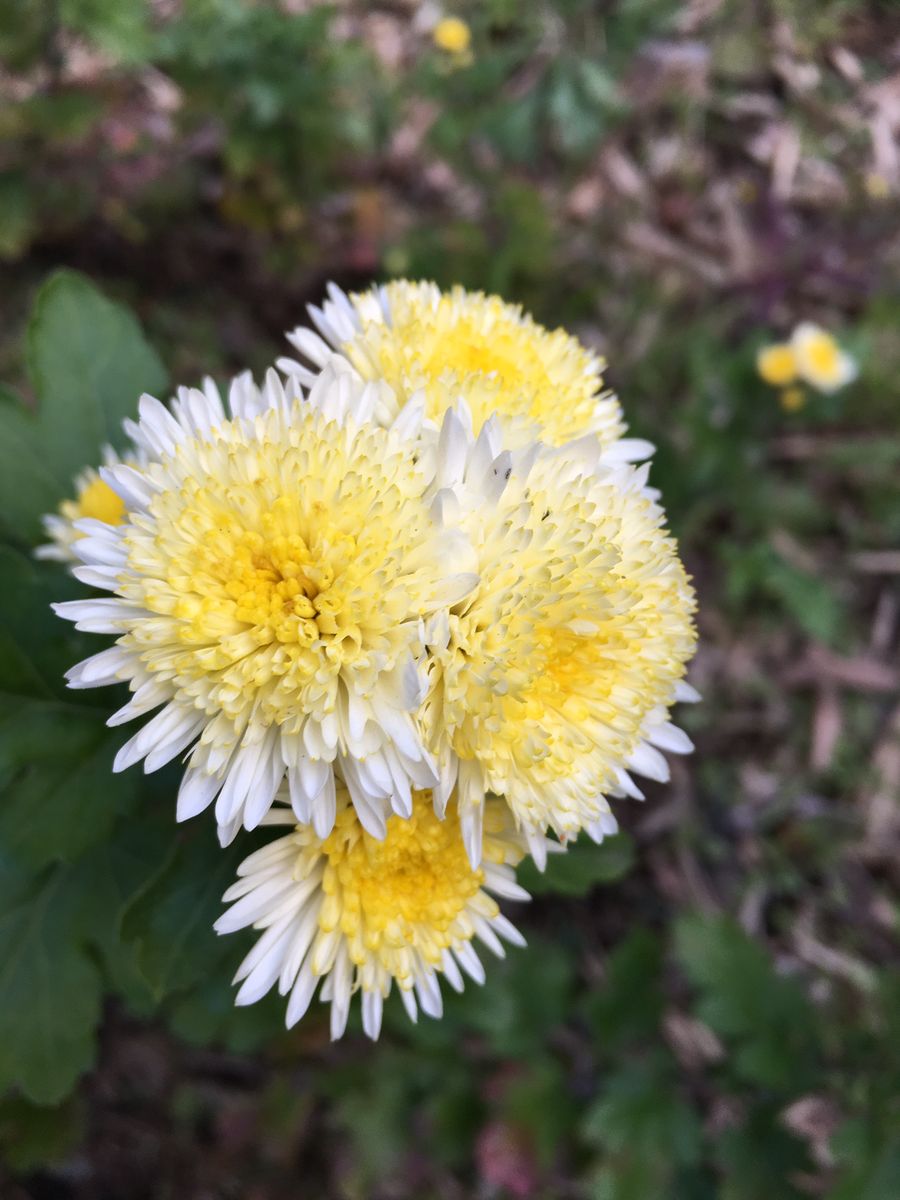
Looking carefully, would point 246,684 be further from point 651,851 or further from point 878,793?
point 878,793

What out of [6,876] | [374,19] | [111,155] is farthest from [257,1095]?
[374,19]

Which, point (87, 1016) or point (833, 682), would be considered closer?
point (87, 1016)

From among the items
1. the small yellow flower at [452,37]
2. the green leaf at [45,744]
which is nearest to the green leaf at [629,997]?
the green leaf at [45,744]

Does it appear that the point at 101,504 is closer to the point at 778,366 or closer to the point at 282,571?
the point at 282,571

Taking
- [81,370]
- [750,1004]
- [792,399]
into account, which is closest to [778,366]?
[792,399]

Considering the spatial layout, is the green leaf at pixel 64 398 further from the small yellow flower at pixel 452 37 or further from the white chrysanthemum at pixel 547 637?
the small yellow flower at pixel 452 37

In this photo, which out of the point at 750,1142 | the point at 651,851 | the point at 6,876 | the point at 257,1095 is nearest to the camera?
the point at 6,876
